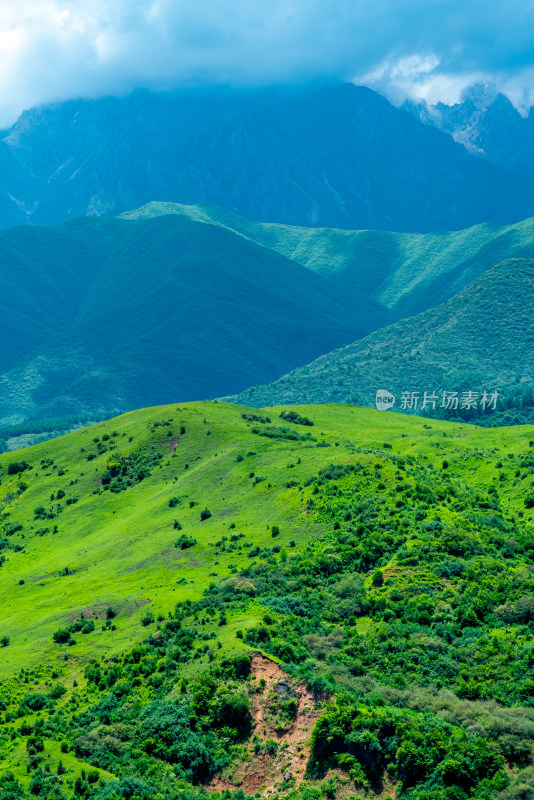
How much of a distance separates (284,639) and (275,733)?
39.4 feet

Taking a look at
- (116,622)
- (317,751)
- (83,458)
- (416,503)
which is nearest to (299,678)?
(317,751)

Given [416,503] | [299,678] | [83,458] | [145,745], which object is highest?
[83,458]

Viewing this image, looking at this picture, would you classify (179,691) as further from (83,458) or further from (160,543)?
(83,458)

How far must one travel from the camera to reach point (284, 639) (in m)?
92.0

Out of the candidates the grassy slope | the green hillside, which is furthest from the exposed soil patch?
the grassy slope

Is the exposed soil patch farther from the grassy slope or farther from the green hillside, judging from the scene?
the grassy slope

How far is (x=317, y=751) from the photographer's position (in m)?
76.8

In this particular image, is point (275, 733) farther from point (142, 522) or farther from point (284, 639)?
point (142, 522)

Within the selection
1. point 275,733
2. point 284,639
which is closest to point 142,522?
point 284,639

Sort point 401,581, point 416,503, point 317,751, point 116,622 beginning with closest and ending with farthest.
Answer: point 317,751, point 401,581, point 116,622, point 416,503

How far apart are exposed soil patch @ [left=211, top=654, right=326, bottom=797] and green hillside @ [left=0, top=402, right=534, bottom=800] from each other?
0.13 meters

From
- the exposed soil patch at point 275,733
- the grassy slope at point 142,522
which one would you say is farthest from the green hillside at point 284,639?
the grassy slope at point 142,522

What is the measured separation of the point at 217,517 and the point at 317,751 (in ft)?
235

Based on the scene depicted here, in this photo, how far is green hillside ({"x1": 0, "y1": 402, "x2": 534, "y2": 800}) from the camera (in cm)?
7438
